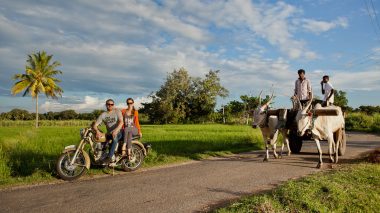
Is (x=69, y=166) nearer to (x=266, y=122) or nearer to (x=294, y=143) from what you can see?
(x=266, y=122)

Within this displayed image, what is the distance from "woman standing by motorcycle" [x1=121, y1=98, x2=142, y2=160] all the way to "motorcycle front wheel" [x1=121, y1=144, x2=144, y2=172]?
9.2 inches

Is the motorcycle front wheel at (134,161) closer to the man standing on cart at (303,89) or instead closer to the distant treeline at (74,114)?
the man standing on cart at (303,89)

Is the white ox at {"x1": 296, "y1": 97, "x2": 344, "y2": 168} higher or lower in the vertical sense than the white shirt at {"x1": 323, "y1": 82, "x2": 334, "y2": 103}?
lower

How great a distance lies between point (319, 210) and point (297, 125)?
511cm

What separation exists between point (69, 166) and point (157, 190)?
288 centimetres

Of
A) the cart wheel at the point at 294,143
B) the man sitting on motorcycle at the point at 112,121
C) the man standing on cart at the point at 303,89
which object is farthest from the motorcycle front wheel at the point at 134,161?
the cart wheel at the point at 294,143

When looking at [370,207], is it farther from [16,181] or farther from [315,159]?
[16,181]

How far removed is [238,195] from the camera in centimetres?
725

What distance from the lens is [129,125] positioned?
1053cm

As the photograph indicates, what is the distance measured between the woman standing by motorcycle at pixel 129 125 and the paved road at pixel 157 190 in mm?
755

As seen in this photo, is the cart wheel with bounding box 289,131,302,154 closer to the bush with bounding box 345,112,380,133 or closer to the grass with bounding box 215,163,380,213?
the grass with bounding box 215,163,380,213

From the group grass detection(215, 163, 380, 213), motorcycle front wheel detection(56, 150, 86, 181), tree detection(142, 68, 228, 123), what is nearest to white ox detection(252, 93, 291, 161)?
grass detection(215, 163, 380, 213)

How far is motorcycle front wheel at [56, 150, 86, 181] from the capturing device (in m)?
9.15

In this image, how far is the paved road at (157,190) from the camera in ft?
21.5
